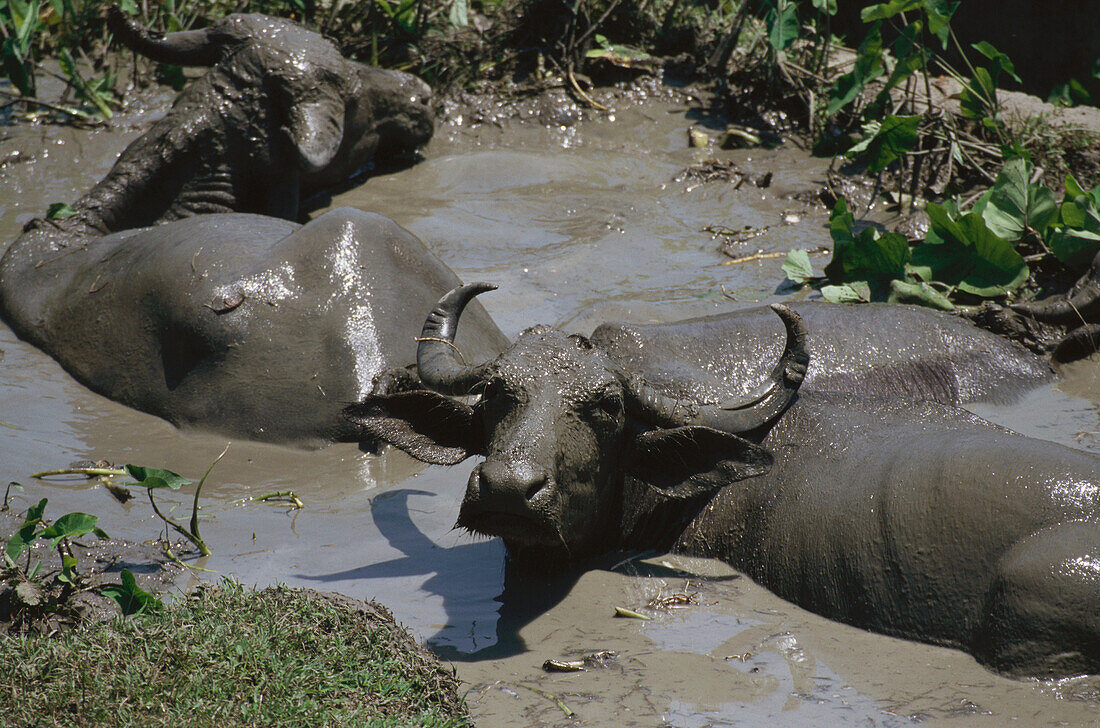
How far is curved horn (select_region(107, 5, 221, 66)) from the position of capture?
8.20m

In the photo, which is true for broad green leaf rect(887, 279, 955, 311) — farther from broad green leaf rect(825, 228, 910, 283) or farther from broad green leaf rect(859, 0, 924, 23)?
broad green leaf rect(859, 0, 924, 23)

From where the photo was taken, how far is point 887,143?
8.19 m

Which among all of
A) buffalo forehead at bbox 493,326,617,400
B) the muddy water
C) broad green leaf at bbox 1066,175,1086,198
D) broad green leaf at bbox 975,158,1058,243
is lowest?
the muddy water

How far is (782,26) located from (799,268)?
10.2ft

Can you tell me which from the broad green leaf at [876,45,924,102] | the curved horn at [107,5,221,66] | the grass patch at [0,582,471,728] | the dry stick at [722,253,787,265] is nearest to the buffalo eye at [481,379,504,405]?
the grass patch at [0,582,471,728]

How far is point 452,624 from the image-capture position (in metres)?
3.79

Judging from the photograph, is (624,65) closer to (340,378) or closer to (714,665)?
(340,378)

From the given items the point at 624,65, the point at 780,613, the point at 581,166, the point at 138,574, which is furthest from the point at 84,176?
the point at 780,613

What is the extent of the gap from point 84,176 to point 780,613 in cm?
768

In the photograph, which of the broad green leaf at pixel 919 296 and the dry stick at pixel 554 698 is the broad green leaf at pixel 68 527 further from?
the broad green leaf at pixel 919 296

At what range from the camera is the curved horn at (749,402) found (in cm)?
414

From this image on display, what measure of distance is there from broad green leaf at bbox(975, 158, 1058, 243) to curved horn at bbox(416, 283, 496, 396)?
14.3 ft

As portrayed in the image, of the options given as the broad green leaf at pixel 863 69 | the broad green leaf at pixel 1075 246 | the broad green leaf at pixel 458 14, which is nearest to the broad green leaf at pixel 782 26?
the broad green leaf at pixel 863 69

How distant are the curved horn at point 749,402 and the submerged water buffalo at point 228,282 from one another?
180cm
